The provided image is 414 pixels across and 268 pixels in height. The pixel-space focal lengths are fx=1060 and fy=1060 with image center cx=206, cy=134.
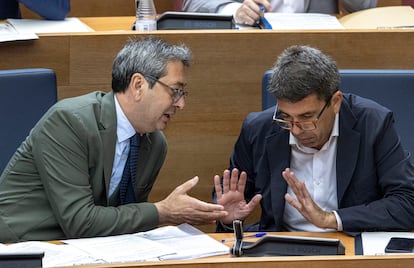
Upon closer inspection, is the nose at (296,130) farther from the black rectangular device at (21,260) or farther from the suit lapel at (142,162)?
the black rectangular device at (21,260)

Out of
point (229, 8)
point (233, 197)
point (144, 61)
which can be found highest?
point (144, 61)

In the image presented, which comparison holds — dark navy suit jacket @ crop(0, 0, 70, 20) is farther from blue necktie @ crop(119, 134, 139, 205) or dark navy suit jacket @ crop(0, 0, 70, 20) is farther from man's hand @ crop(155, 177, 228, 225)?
man's hand @ crop(155, 177, 228, 225)

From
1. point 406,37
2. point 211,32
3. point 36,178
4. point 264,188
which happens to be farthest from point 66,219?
point 406,37

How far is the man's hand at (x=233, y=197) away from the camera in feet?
8.83

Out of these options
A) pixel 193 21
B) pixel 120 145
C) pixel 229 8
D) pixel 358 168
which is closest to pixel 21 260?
pixel 120 145

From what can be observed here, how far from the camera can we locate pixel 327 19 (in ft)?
12.0

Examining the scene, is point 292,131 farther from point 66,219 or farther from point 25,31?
point 25,31

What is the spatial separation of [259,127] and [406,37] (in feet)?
2.74

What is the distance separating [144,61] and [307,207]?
1.84ft

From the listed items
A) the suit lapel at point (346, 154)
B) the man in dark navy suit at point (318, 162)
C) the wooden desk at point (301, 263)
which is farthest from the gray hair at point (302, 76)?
the wooden desk at point (301, 263)

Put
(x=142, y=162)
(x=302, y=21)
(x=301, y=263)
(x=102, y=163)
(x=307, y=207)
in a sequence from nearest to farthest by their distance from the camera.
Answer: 1. (x=301, y=263)
2. (x=307, y=207)
3. (x=102, y=163)
4. (x=142, y=162)
5. (x=302, y=21)

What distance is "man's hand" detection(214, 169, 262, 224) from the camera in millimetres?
2691

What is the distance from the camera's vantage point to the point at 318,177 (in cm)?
271

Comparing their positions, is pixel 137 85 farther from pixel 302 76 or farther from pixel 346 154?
pixel 346 154
